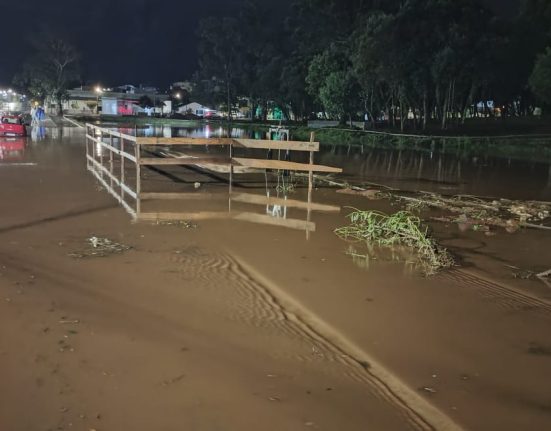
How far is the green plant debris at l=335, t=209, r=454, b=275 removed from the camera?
8070 mm

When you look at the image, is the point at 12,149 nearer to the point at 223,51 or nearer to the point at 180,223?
the point at 180,223

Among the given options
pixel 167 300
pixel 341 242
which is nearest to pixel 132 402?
pixel 167 300

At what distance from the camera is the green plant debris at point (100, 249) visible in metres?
7.92

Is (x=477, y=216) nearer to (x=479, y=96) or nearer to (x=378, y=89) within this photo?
(x=378, y=89)

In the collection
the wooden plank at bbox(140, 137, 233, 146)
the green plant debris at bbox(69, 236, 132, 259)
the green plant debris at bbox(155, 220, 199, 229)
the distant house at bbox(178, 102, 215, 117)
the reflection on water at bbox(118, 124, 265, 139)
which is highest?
the distant house at bbox(178, 102, 215, 117)

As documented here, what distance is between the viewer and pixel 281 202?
1173cm

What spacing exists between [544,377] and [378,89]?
52.2 metres

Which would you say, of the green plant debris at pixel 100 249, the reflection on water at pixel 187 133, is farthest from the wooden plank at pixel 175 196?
the reflection on water at pixel 187 133

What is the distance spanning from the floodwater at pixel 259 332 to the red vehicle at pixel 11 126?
24621 millimetres

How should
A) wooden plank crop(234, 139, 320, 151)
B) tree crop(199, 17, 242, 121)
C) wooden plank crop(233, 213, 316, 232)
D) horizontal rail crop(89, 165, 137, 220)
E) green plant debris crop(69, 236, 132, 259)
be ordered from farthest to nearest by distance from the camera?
tree crop(199, 17, 242, 121) < horizontal rail crop(89, 165, 137, 220) < wooden plank crop(234, 139, 320, 151) < wooden plank crop(233, 213, 316, 232) < green plant debris crop(69, 236, 132, 259)

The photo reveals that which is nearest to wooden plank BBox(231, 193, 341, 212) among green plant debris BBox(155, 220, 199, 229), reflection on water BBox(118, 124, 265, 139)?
green plant debris BBox(155, 220, 199, 229)

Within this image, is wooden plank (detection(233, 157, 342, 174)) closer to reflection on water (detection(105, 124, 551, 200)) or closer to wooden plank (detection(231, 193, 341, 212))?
wooden plank (detection(231, 193, 341, 212))

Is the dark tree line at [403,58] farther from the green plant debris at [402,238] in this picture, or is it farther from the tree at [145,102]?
the tree at [145,102]

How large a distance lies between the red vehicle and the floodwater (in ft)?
80.8
